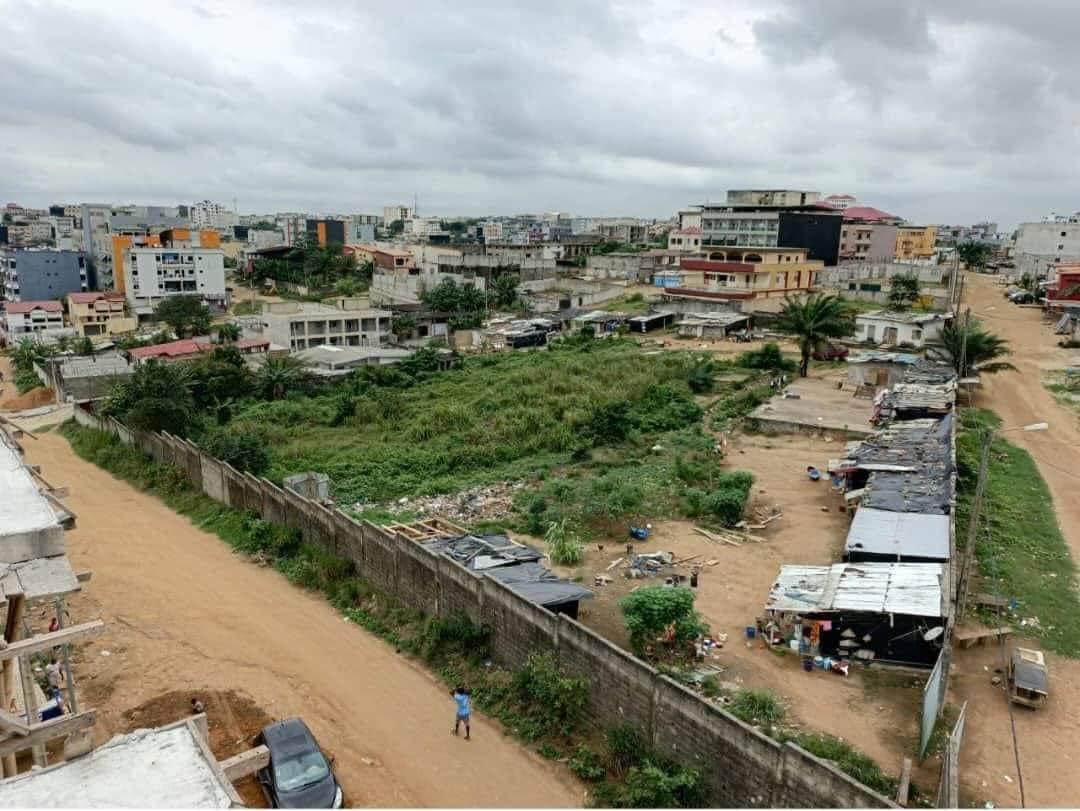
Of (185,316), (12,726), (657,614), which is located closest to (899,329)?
(657,614)

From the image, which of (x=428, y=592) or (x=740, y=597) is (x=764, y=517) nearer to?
(x=740, y=597)

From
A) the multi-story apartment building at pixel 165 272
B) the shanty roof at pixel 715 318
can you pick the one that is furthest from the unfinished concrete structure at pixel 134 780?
the multi-story apartment building at pixel 165 272

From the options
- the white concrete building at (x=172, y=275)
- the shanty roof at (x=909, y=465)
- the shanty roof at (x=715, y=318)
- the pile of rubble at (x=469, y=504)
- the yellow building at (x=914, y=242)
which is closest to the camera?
the shanty roof at (x=909, y=465)

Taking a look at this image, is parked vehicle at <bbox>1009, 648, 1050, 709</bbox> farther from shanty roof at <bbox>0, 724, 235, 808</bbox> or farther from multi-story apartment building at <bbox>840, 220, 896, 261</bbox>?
multi-story apartment building at <bbox>840, 220, 896, 261</bbox>

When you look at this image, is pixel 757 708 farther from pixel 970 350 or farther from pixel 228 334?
pixel 228 334

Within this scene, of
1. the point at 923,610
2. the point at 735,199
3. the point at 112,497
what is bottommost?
the point at 112,497

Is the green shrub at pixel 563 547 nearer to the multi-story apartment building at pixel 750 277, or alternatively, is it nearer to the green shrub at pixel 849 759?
the green shrub at pixel 849 759

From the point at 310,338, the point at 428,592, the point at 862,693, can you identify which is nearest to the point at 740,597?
the point at 862,693
